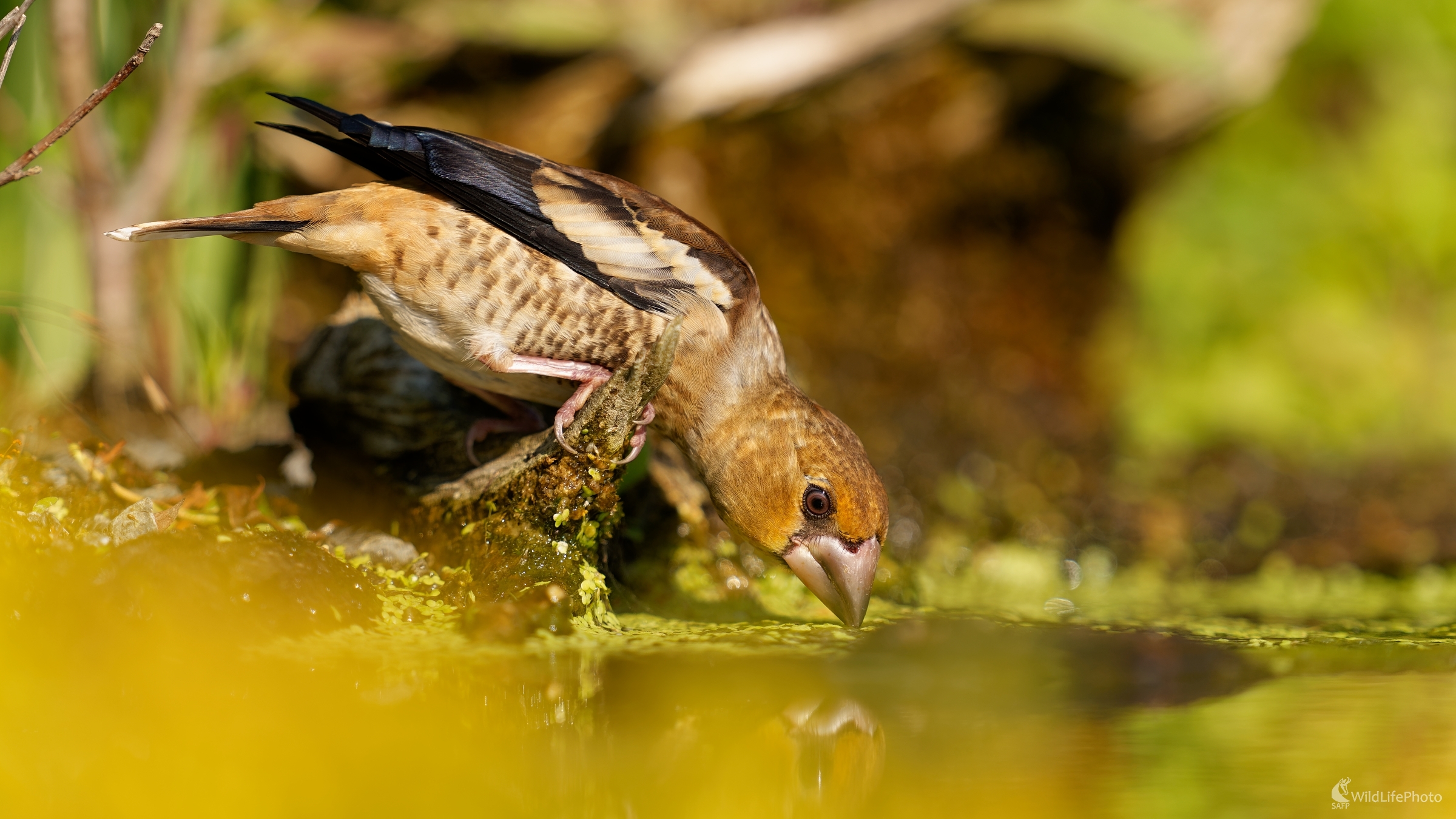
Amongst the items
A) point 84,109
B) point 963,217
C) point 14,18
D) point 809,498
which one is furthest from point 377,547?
point 963,217

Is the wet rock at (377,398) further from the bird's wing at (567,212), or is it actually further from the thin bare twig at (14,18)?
the thin bare twig at (14,18)

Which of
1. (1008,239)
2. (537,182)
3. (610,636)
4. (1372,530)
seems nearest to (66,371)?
(537,182)

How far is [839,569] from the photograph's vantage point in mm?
3348

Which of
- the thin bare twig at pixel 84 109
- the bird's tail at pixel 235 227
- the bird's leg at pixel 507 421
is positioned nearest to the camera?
the thin bare twig at pixel 84 109

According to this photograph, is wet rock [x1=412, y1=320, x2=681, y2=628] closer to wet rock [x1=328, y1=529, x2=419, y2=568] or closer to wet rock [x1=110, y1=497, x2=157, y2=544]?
wet rock [x1=328, y1=529, x2=419, y2=568]

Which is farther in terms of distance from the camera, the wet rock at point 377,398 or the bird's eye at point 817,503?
the wet rock at point 377,398

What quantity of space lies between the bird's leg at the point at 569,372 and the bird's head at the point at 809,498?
43 centimetres

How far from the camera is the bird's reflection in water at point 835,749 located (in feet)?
7.16

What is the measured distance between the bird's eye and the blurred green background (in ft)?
5.46

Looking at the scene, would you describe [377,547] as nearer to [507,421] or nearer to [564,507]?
[507,421]

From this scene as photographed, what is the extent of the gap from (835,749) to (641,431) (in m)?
1.34

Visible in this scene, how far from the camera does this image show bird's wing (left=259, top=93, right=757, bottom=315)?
3.33 m

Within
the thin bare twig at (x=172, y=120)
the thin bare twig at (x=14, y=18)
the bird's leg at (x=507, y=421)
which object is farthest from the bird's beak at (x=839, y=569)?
the thin bare twig at (x=172, y=120)

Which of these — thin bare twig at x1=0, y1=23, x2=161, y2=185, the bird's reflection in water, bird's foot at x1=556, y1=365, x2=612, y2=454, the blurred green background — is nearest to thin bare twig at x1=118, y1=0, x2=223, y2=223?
the blurred green background
